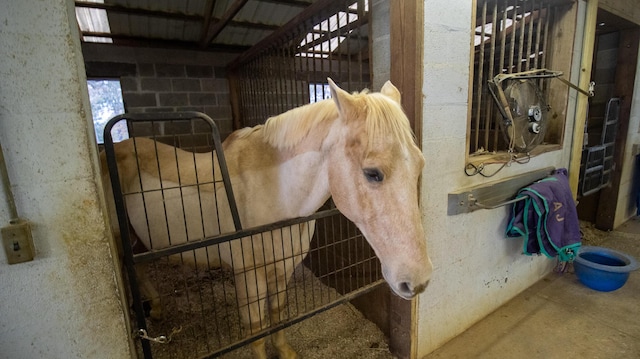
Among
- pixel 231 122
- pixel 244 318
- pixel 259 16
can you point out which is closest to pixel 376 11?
pixel 244 318

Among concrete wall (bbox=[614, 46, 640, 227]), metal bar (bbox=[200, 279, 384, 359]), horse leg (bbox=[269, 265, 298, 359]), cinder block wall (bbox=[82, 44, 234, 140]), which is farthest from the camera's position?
cinder block wall (bbox=[82, 44, 234, 140])

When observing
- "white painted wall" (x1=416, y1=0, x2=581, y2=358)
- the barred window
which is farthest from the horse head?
the barred window

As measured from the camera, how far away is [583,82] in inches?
84.0

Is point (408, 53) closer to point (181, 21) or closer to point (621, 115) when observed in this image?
point (181, 21)

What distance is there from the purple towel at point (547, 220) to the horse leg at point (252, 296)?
1653mm

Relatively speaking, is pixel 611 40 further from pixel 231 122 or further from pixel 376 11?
pixel 231 122

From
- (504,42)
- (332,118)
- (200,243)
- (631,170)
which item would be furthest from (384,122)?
(631,170)

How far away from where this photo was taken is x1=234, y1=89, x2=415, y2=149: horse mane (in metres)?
0.89

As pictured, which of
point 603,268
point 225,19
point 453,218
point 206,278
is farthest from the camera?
point 225,19

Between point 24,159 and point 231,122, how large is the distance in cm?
333

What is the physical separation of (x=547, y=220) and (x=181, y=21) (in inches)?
149

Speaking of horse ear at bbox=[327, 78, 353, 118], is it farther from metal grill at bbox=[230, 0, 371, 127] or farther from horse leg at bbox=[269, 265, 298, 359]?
horse leg at bbox=[269, 265, 298, 359]

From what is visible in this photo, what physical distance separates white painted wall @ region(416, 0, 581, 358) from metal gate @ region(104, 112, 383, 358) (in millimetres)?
424

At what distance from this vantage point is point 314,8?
5.51 feet
